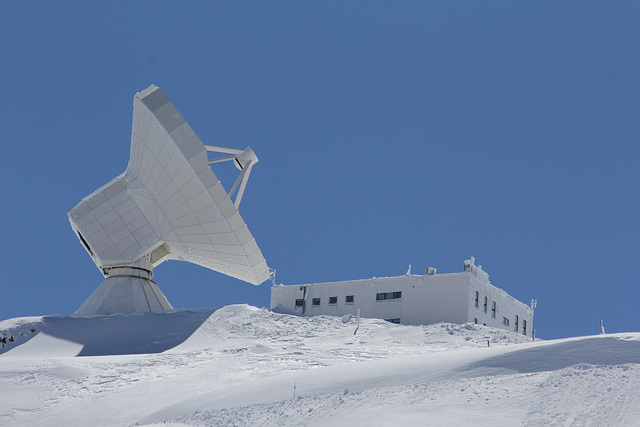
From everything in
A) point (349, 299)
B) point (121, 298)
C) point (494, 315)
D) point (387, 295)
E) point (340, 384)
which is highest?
point (387, 295)

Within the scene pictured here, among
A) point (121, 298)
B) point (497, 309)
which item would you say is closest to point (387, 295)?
point (497, 309)

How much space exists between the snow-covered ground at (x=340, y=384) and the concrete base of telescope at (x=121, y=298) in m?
6.84

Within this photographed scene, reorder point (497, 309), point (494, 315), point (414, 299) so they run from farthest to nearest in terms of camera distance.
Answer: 1. point (497, 309)
2. point (494, 315)
3. point (414, 299)

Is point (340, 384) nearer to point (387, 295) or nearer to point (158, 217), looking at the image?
point (158, 217)

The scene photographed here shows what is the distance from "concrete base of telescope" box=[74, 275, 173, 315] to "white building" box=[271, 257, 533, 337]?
7952mm

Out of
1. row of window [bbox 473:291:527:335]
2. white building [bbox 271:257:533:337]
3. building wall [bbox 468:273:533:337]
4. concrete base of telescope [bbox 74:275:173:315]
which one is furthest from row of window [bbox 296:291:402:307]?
concrete base of telescope [bbox 74:275:173:315]

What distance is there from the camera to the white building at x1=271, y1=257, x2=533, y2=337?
41.9m

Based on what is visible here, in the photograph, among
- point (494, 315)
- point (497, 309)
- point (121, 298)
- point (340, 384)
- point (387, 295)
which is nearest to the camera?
point (340, 384)

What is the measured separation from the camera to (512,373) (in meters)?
16.5

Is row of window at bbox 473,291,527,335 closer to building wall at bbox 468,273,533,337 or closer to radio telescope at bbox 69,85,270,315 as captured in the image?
building wall at bbox 468,273,533,337

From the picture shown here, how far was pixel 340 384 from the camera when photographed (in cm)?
1802

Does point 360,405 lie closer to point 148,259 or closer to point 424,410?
point 424,410

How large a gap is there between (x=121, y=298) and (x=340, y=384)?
25.7 metres

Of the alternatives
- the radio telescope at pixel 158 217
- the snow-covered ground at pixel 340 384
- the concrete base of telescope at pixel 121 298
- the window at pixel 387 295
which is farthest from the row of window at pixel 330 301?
the snow-covered ground at pixel 340 384
